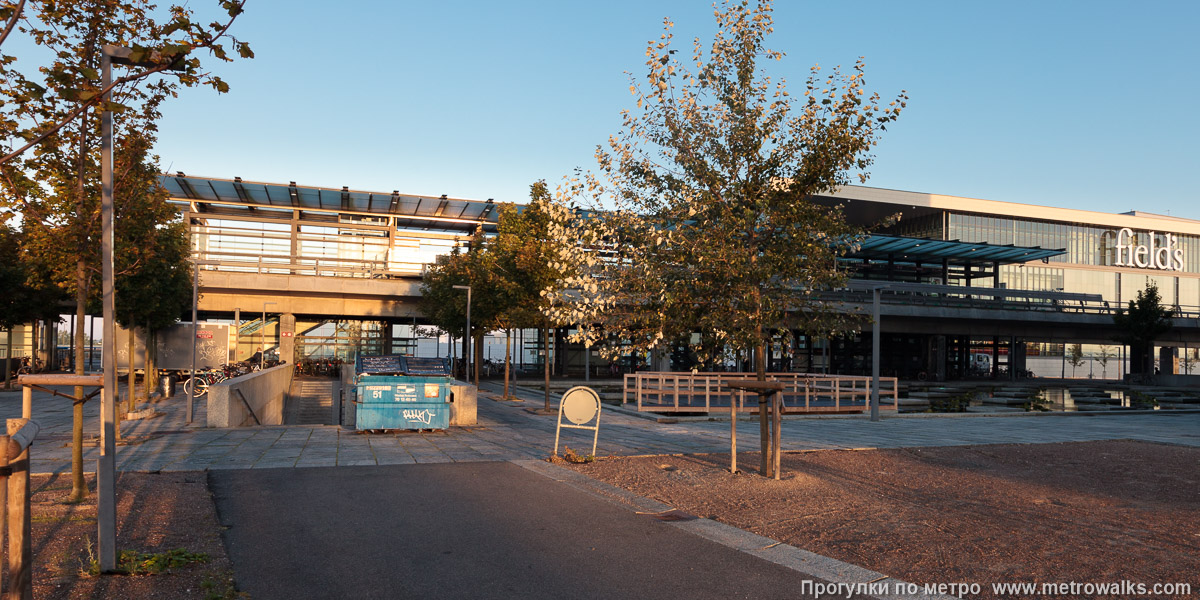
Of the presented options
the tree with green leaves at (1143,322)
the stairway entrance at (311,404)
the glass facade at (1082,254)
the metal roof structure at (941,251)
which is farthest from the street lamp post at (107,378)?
the glass facade at (1082,254)

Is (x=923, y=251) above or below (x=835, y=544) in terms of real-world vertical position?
above

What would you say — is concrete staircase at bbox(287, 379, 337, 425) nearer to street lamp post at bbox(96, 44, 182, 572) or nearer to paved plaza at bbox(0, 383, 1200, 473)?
paved plaza at bbox(0, 383, 1200, 473)

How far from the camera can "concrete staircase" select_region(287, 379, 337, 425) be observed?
1316 inches

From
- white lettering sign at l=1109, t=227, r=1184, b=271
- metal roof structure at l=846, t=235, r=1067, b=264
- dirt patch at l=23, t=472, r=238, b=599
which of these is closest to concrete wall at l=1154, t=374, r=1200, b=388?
metal roof structure at l=846, t=235, r=1067, b=264

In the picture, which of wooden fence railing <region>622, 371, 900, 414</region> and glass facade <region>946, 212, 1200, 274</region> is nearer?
wooden fence railing <region>622, 371, 900, 414</region>

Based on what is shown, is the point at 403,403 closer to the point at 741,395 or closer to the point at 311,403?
the point at 741,395

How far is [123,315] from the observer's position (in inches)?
910

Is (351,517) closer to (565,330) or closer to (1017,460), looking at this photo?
(1017,460)

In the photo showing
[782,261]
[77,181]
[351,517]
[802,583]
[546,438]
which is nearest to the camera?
[802,583]

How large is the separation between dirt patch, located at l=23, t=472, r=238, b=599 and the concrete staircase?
2336 centimetres

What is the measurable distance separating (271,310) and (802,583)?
143 feet

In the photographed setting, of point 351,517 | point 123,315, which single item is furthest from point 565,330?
point 351,517

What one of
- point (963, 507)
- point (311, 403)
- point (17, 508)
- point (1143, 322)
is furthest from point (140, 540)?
point (1143, 322)

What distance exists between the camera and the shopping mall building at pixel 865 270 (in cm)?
4622
